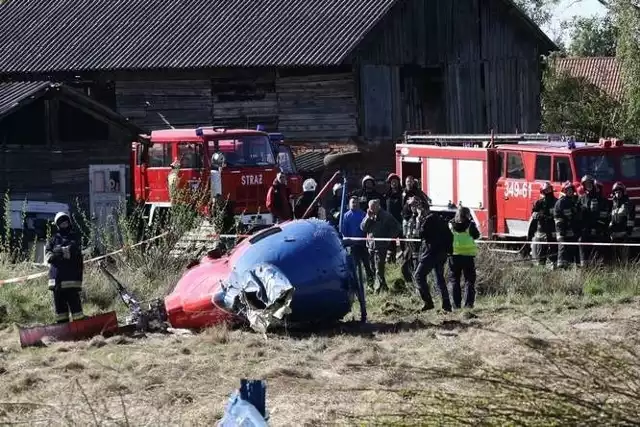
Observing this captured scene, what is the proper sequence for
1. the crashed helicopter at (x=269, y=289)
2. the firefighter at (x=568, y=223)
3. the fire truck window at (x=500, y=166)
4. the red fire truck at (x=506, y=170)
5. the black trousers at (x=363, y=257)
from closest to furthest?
the crashed helicopter at (x=269, y=289)
the black trousers at (x=363, y=257)
the firefighter at (x=568, y=223)
the red fire truck at (x=506, y=170)
the fire truck window at (x=500, y=166)

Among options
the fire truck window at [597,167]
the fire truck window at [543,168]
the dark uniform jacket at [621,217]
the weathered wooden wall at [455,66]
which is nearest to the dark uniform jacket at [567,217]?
the dark uniform jacket at [621,217]

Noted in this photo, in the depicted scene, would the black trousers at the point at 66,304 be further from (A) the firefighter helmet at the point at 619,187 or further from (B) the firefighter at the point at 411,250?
(A) the firefighter helmet at the point at 619,187

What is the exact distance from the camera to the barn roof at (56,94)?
90.5ft

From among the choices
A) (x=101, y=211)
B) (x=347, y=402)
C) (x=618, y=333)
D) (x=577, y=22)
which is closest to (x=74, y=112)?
(x=101, y=211)

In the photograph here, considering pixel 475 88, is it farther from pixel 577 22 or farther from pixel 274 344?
pixel 577 22

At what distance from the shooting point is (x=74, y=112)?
94.4ft

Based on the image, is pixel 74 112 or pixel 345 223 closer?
pixel 345 223

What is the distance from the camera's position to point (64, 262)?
52.4ft

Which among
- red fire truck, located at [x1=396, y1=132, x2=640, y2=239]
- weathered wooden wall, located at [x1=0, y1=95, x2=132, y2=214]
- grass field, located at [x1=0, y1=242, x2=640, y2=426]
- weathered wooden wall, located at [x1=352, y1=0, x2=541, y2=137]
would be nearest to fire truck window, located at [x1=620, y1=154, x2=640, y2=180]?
red fire truck, located at [x1=396, y1=132, x2=640, y2=239]

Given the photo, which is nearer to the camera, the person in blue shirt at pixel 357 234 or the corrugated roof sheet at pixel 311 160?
the person in blue shirt at pixel 357 234

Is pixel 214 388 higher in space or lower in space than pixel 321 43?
lower

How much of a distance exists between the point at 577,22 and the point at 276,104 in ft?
130

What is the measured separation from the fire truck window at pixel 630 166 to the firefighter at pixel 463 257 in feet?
18.3

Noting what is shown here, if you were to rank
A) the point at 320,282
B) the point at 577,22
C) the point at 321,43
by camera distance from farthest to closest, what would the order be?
the point at 577,22
the point at 321,43
the point at 320,282
